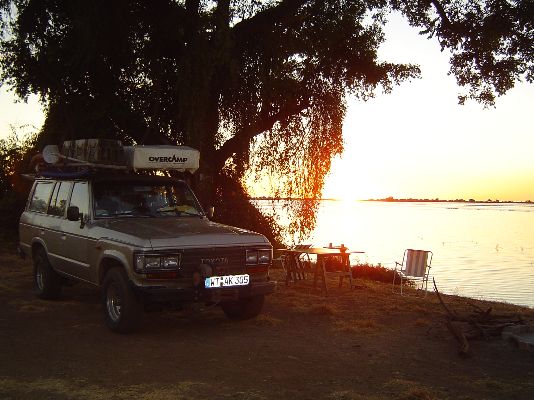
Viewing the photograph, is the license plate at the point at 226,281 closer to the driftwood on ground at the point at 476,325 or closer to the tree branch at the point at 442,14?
the driftwood on ground at the point at 476,325

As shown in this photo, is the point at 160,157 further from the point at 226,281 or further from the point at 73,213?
the point at 226,281

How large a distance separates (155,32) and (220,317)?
7.28 metres

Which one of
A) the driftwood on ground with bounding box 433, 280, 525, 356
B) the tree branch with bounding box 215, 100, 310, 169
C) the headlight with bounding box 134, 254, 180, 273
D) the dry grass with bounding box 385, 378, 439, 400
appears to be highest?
the tree branch with bounding box 215, 100, 310, 169

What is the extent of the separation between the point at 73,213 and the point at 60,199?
135 cm

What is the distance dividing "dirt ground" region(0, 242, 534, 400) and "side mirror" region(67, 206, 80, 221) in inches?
58.2

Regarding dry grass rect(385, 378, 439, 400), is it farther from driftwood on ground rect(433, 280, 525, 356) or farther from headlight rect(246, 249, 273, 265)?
headlight rect(246, 249, 273, 265)

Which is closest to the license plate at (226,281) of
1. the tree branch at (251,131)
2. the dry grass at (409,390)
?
the dry grass at (409,390)

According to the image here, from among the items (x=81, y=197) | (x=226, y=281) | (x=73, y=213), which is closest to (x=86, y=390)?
(x=226, y=281)

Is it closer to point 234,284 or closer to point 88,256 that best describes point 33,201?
point 88,256

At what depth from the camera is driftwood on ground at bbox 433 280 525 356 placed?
7633mm

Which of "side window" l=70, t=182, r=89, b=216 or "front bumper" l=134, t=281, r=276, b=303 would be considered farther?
"side window" l=70, t=182, r=89, b=216

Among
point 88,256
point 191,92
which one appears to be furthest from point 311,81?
point 88,256

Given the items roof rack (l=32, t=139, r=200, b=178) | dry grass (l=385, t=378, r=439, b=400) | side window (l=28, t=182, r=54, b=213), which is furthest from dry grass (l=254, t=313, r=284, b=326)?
side window (l=28, t=182, r=54, b=213)

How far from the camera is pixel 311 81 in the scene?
14.6 metres
